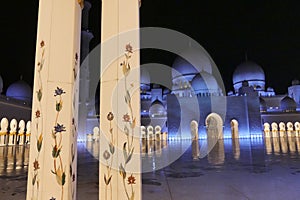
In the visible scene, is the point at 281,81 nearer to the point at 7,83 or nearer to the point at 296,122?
the point at 296,122

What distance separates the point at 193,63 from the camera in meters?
20.0

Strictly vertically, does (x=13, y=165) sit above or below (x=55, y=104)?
below

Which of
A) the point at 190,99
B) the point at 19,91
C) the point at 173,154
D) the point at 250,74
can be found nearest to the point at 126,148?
the point at 173,154

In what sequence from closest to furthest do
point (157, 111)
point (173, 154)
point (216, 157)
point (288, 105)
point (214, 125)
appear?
1. point (216, 157)
2. point (173, 154)
3. point (214, 125)
4. point (157, 111)
5. point (288, 105)

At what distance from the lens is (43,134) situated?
144 cm

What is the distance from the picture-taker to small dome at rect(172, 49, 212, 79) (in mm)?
19797

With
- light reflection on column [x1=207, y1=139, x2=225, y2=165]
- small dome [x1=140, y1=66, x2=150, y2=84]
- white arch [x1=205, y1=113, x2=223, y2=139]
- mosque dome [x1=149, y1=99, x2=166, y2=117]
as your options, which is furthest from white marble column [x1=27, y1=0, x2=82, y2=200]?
small dome [x1=140, y1=66, x2=150, y2=84]

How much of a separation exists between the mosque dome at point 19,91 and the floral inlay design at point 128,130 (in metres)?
20.2

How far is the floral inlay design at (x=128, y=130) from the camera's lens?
1.37 meters

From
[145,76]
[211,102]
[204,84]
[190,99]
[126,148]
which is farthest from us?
[145,76]

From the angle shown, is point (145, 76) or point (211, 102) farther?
point (145, 76)

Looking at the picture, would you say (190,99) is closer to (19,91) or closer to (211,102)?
(211,102)

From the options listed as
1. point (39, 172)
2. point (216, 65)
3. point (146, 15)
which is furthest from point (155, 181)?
point (216, 65)

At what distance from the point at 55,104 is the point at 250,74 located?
878 inches
